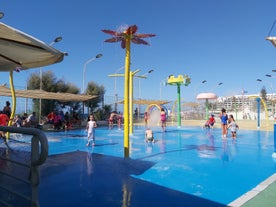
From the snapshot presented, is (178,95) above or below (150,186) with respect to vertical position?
above

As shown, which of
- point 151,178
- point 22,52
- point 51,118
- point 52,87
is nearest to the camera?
point 22,52

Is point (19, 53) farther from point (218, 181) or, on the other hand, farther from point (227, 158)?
point (227, 158)

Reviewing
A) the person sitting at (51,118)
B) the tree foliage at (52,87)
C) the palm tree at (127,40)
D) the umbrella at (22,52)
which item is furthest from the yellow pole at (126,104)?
the tree foliage at (52,87)

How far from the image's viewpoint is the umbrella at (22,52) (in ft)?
15.3

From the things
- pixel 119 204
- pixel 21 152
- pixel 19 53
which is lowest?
pixel 119 204

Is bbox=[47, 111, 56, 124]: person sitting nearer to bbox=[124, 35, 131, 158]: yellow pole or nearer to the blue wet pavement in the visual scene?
the blue wet pavement

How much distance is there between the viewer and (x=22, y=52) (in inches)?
241

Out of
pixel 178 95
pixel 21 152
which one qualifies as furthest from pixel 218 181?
pixel 178 95

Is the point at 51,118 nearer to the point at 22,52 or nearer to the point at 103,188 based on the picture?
the point at 22,52

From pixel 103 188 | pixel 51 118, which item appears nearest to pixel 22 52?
pixel 103 188

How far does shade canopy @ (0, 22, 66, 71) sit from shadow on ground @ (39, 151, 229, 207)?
2634 mm

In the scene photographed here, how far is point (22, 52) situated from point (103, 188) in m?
3.33

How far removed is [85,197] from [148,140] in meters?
8.67

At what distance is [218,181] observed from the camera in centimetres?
655
